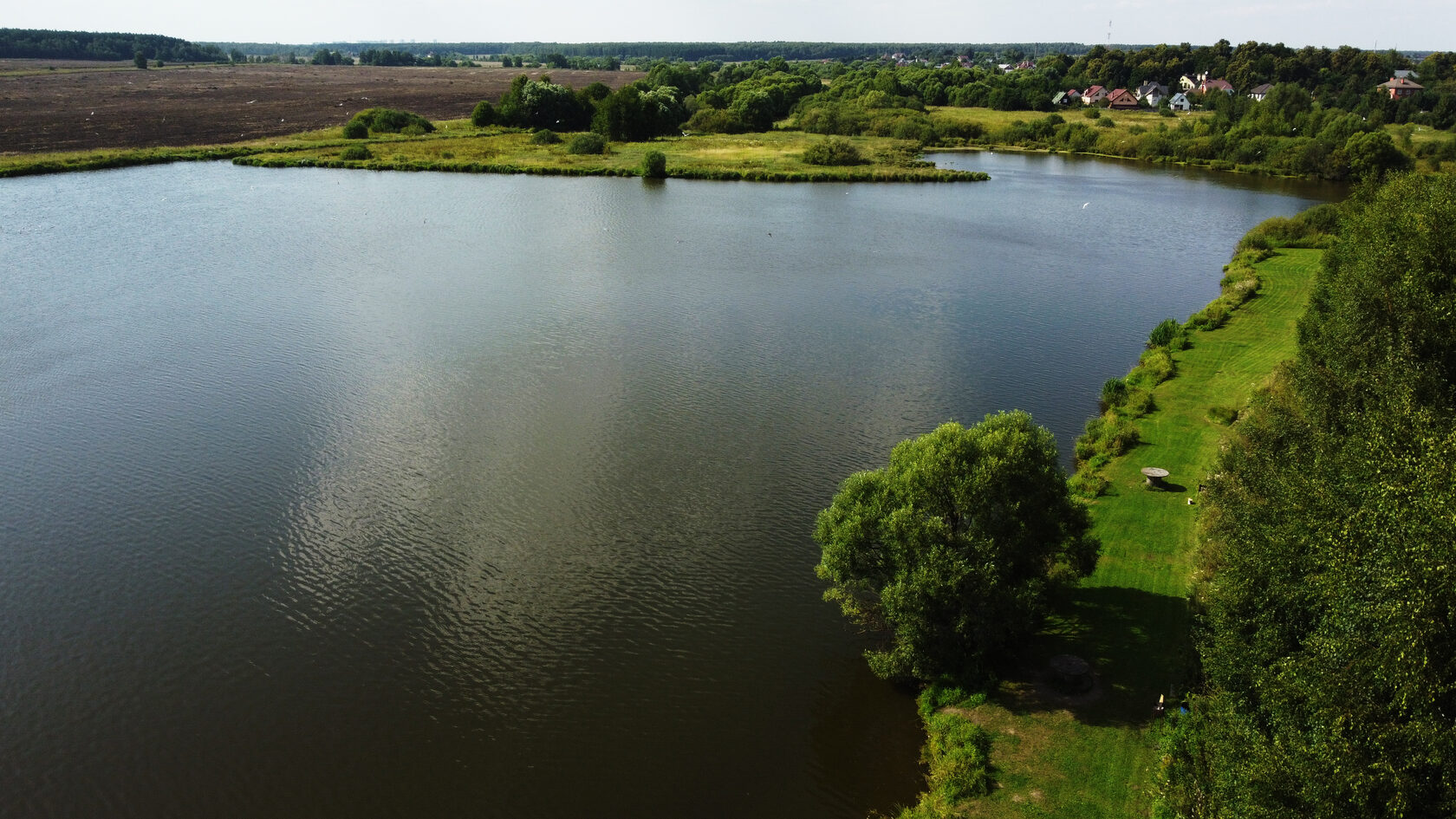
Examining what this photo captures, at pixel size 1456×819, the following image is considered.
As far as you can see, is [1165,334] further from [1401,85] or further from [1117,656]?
[1401,85]

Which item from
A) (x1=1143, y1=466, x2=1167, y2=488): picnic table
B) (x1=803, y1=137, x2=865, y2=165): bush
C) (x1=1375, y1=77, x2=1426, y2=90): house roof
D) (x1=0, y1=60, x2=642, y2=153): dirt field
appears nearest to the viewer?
(x1=1143, y1=466, x2=1167, y2=488): picnic table

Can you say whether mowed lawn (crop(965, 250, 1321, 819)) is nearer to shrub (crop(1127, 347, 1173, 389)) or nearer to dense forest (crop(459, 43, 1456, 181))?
shrub (crop(1127, 347, 1173, 389))

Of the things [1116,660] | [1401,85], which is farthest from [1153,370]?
[1401,85]

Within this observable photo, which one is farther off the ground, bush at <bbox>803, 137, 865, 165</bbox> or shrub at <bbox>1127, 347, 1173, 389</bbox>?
bush at <bbox>803, 137, 865, 165</bbox>

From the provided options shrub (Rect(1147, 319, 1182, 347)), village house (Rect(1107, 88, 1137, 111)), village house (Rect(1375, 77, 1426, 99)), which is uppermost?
village house (Rect(1375, 77, 1426, 99))

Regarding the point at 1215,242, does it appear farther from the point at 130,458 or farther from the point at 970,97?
the point at 970,97

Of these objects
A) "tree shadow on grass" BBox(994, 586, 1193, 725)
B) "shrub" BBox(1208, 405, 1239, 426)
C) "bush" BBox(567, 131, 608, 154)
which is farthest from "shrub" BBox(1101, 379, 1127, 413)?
"bush" BBox(567, 131, 608, 154)
